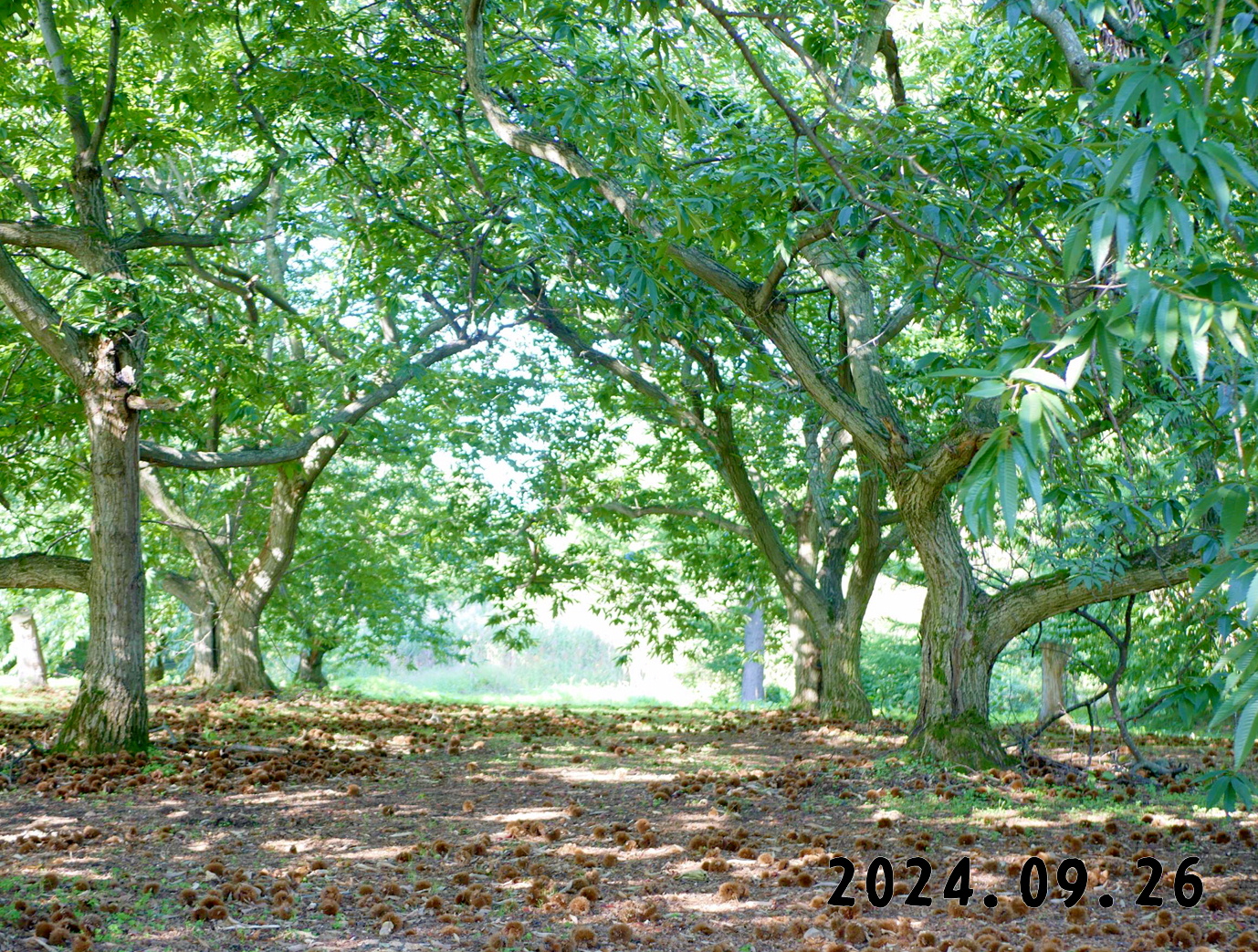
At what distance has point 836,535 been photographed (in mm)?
11430

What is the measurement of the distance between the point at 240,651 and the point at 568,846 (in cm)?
890

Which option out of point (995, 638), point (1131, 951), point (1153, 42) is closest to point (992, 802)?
point (995, 638)

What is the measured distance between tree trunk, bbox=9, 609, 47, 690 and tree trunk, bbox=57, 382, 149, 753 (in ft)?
33.1

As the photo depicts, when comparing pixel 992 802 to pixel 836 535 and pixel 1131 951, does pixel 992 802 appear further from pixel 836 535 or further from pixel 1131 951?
pixel 836 535

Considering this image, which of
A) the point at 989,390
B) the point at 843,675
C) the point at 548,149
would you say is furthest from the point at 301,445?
the point at 989,390

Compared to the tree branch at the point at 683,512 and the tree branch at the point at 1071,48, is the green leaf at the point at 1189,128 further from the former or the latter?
the tree branch at the point at 683,512

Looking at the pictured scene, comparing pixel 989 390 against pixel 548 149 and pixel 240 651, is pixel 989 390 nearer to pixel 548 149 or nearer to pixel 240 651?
pixel 548 149

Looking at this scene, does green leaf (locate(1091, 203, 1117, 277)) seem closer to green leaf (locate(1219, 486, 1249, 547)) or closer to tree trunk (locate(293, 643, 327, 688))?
green leaf (locate(1219, 486, 1249, 547))

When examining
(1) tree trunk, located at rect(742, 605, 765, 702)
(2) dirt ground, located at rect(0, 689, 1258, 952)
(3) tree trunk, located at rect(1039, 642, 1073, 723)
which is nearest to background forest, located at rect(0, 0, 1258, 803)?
(3) tree trunk, located at rect(1039, 642, 1073, 723)

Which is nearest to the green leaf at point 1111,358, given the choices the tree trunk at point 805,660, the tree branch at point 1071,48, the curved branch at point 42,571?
the tree branch at point 1071,48

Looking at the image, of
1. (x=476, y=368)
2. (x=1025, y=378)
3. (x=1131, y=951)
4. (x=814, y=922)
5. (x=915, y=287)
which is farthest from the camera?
(x=476, y=368)

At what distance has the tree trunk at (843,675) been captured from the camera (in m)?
10.8

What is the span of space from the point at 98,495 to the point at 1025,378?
21.7 ft

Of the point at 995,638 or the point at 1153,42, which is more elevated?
the point at 1153,42
